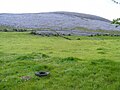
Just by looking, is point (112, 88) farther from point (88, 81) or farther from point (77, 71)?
point (77, 71)

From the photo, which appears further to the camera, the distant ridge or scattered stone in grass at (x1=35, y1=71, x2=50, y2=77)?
the distant ridge

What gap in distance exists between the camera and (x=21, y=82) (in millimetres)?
20734

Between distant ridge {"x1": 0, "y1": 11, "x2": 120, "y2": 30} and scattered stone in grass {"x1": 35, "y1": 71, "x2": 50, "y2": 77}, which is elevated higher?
scattered stone in grass {"x1": 35, "y1": 71, "x2": 50, "y2": 77}

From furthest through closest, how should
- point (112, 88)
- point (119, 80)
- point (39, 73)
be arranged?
point (39, 73), point (119, 80), point (112, 88)

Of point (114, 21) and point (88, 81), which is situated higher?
point (114, 21)

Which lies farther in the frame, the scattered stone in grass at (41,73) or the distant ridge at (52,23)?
the distant ridge at (52,23)

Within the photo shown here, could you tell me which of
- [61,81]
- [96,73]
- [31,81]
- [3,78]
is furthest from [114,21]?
[3,78]

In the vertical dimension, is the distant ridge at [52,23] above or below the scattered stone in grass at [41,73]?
below

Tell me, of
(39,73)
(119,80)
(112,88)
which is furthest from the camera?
(39,73)

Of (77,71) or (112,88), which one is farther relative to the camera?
(77,71)

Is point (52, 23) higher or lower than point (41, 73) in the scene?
lower

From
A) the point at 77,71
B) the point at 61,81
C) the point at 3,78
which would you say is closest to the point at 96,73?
the point at 77,71

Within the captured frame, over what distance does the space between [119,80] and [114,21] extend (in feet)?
12.0

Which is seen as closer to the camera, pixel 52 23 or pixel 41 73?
pixel 41 73
